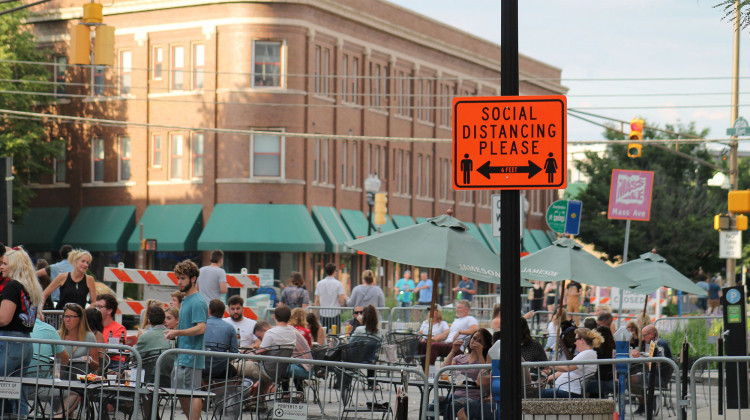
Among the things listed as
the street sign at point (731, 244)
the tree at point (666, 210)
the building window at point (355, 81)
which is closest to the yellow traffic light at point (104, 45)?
the street sign at point (731, 244)

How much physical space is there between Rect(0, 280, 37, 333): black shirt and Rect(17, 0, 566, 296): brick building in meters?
32.2

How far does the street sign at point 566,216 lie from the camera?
Result: 19.0 metres

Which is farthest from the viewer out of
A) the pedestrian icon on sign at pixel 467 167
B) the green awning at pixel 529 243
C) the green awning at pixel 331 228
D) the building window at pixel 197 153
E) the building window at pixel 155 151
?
the green awning at pixel 529 243

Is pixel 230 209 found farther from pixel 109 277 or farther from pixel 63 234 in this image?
pixel 109 277

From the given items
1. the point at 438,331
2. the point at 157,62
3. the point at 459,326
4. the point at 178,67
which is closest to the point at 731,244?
the point at 438,331

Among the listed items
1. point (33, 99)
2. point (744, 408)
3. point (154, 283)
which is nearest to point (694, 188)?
point (33, 99)

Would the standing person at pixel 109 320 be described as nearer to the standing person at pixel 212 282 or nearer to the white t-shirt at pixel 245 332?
the white t-shirt at pixel 245 332

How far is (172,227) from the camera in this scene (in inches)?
1768

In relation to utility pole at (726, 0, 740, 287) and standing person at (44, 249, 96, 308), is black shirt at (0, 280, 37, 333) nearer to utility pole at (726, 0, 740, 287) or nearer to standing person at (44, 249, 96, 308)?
standing person at (44, 249, 96, 308)

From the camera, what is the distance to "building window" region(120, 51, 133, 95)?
154 ft

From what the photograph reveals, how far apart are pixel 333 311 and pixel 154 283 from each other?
436cm

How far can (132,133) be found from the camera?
1850 inches

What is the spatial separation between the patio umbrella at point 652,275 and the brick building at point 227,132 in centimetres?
2418

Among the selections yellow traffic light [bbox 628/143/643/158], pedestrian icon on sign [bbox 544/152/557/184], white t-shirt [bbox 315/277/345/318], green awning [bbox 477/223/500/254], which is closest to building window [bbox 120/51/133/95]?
green awning [bbox 477/223/500/254]
